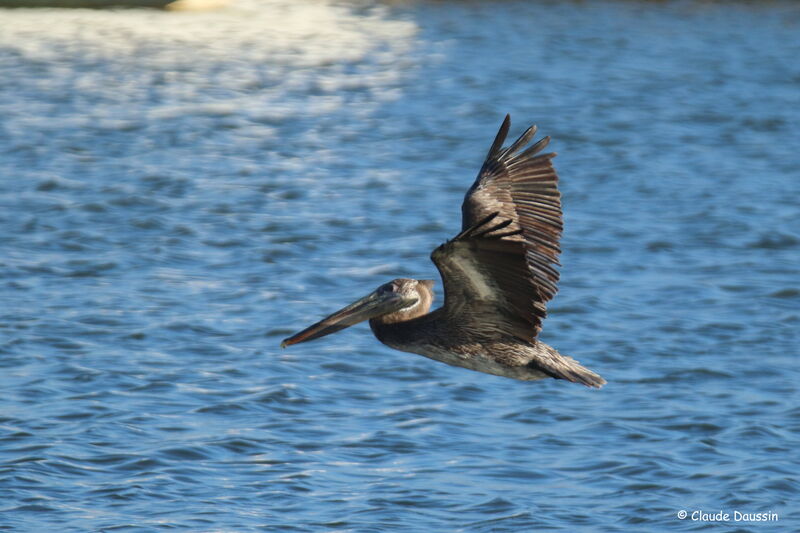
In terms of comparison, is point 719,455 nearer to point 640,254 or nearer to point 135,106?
point 640,254

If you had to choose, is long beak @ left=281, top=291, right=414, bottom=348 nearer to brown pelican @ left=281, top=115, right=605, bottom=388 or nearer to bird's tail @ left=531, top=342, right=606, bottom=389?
brown pelican @ left=281, top=115, right=605, bottom=388

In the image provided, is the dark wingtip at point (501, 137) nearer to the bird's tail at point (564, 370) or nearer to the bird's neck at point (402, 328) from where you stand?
the bird's neck at point (402, 328)

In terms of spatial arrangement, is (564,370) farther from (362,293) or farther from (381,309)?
(362,293)

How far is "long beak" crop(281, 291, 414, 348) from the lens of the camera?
727 cm

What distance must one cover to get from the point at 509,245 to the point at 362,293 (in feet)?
19.7

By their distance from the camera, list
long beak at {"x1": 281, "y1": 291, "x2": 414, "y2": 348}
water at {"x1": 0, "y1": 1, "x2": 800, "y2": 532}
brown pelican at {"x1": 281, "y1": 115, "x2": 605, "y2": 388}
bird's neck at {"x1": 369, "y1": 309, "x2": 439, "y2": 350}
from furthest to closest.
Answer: water at {"x1": 0, "y1": 1, "x2": 800, "y2": 532} → long beak at {"x1": 281, "y1": 291, "x2": 414, "y2": 348} → bird's neck at {"x1": 369, "y1": 309, "x2": 439, "y2": 350} → brown pelican at {"x1": 281, "y1": 115, "x2": 605, "y2": 388}

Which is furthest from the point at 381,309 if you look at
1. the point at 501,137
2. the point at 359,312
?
the point at 501,137

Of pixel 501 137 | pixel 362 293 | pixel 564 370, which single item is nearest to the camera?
pixel 564 370

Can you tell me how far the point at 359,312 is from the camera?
7.27 m

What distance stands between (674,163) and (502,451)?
943 cm

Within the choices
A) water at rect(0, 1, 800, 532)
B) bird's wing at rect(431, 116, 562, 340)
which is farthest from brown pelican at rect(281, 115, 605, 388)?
water at rect(0, 1, 800, 532)

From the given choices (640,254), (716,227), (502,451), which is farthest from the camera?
(716,227)

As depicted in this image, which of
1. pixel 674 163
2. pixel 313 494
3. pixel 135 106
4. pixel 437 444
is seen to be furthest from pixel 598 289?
pixel 135 106

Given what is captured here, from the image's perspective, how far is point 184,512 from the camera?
26.6ft
